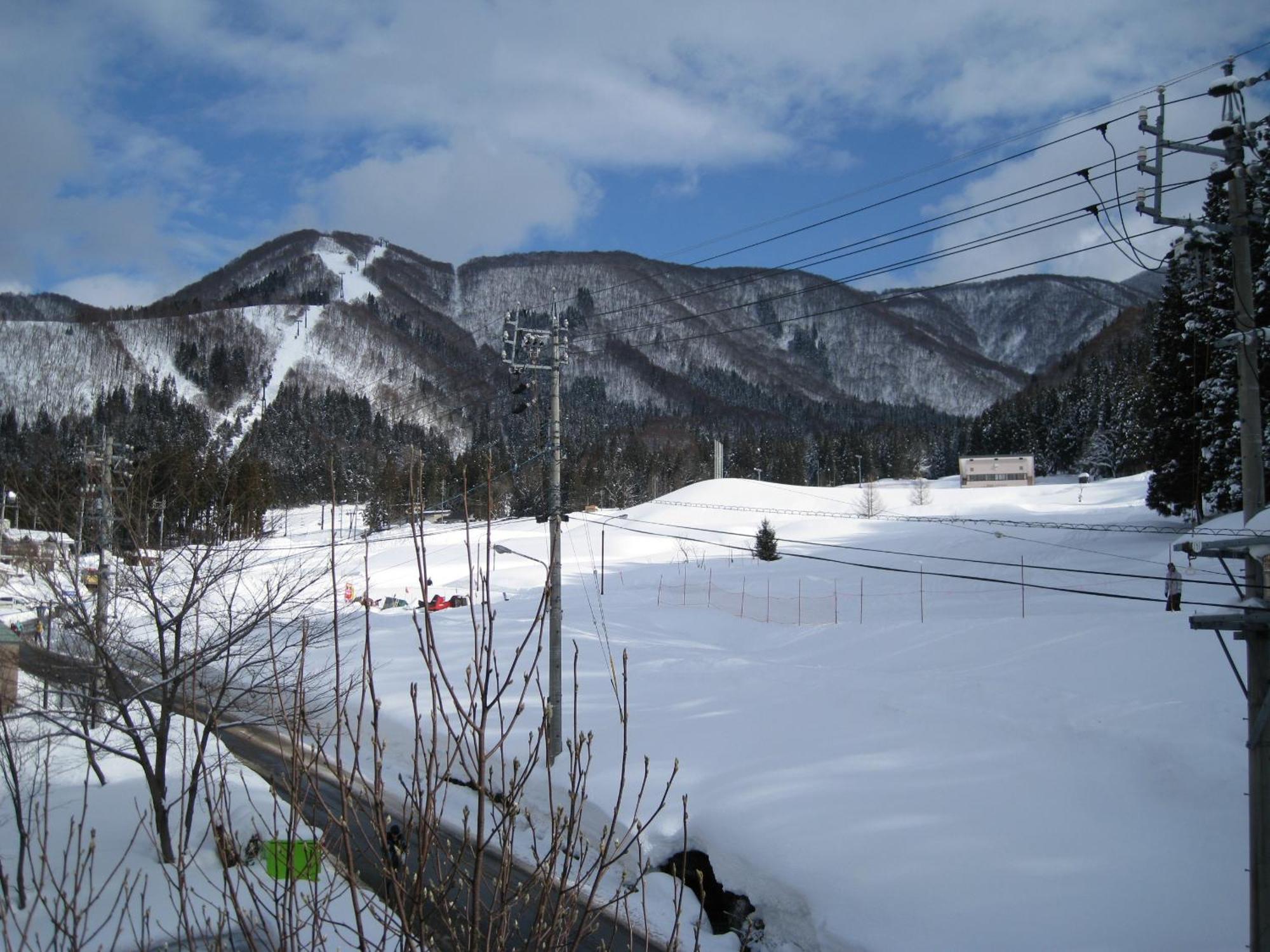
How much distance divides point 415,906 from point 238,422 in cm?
14804

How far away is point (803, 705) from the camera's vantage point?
45.3 ft

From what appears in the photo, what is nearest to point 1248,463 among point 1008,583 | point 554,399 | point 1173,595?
point 1008,583

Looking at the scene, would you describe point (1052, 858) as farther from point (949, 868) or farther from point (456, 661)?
point (456, 661)

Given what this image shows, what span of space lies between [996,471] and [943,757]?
7874cm

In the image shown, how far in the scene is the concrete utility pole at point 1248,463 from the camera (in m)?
5.75

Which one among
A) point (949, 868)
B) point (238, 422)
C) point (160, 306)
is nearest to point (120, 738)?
point (949, 868)

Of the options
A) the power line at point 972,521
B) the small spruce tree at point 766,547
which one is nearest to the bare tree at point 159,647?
the power line at point 972,521

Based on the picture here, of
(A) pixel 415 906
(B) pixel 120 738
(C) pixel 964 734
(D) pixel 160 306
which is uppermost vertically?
(D) pixel 160 306

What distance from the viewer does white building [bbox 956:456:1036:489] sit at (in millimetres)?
81188

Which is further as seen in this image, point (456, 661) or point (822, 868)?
point (456, 661)

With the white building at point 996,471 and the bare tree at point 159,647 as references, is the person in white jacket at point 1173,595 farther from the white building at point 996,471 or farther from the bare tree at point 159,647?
the white building at point 996,471

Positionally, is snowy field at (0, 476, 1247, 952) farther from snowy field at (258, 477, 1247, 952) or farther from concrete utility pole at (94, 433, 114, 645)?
concrete utility pole at (94, 433, 114, 645)

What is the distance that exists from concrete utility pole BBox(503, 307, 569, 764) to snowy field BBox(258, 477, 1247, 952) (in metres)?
1.79

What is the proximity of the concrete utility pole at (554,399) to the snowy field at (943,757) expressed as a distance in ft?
5.48
